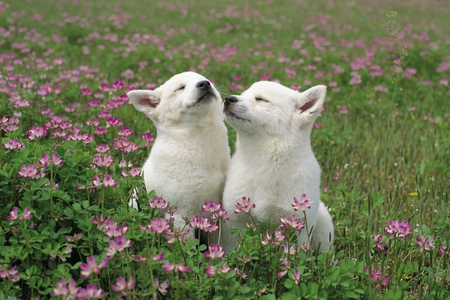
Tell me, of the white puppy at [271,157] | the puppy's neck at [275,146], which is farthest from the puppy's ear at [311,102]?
the puppy's neck at [275,146]

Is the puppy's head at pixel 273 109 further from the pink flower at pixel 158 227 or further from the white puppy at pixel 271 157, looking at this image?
the pink flower at pixel 158 227

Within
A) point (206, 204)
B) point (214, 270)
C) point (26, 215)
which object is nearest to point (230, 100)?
point (206, 204)

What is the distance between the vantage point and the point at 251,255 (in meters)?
2.83

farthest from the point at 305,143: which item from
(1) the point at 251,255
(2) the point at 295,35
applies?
(2) the point at 295,35

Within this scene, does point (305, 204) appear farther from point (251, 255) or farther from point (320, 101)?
point (320, 101)

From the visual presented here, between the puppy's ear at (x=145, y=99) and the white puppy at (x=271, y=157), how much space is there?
81 centimetres

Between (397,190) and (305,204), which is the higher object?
(305,204)

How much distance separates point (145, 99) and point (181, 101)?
42 centimetres

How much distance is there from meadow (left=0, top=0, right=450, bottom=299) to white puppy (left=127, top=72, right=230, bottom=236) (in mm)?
247

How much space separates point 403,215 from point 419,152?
1917 millimetres

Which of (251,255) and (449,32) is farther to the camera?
(449,32)

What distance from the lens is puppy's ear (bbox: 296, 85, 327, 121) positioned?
3.59m

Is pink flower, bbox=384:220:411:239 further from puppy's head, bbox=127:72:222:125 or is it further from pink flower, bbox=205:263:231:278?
puppy's head, bbox=127:72:222:125

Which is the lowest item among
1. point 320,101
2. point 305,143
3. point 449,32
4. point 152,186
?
point 449,32
